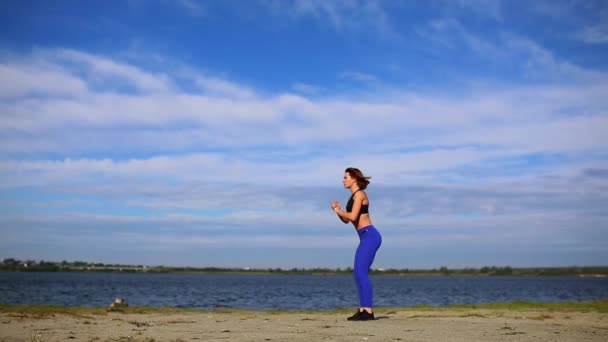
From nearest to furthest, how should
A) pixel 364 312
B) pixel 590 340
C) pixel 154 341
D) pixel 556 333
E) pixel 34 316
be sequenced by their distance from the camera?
pixel 154 341 < pixel 590 340 < pixel 556 333 < pixel 364 312 < pixel 34 316

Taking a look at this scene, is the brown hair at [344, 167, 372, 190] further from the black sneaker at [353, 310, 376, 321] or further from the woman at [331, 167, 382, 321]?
the black sneaker at [353, 310, 376, 321]

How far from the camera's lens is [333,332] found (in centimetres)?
786

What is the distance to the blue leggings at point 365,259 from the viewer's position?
945 cm

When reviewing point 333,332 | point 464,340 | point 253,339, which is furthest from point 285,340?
point 464,340

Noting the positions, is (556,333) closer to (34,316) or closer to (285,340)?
(285,340)

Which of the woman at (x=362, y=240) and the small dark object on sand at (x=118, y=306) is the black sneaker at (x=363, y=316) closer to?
the woman at (x=362, y=240)

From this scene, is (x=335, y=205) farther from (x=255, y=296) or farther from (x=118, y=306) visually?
(x=255, y=296)

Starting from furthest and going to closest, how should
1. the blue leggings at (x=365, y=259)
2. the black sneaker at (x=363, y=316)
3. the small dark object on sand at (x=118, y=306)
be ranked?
the small dark object on sand at (x=118, y=306)
the black sneaker at (x=363, y=316)
the blue leggings at (x=365, y=259)

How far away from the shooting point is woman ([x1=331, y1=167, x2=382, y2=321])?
31.1 ft

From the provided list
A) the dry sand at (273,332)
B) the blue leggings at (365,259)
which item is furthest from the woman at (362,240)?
the dry sand at (273,332)

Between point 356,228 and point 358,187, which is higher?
point 358,187

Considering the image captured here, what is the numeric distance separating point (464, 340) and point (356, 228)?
3100mm

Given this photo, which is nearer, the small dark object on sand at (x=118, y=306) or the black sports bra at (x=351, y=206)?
the black sports bra at (x=351, y=206)

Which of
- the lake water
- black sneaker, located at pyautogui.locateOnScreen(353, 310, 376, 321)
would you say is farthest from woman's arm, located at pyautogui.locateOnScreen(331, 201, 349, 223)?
the lake water
